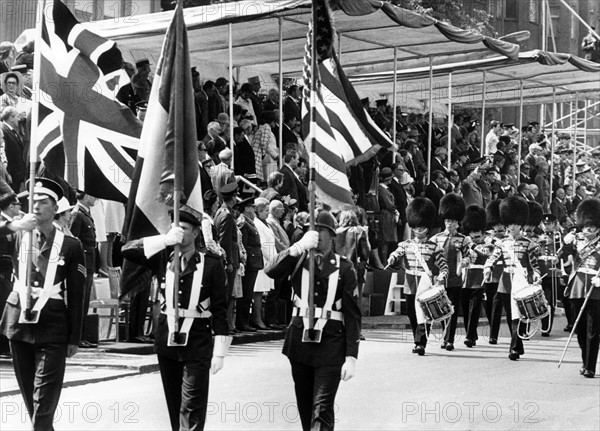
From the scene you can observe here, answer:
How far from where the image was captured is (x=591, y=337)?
616 inches

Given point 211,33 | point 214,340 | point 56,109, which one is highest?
point 211,33

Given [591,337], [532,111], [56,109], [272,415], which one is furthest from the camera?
[532,111]

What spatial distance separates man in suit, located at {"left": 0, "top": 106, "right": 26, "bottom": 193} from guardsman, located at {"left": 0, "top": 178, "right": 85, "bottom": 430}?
6.91 m

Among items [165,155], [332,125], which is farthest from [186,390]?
[332,125]

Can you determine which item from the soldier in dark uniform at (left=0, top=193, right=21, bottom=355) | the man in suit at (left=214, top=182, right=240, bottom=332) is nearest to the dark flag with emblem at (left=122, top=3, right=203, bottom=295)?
the soldier in dark uniform at (left=0, top=193, right=21, bottom=355)

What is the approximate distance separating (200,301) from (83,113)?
1806 mm

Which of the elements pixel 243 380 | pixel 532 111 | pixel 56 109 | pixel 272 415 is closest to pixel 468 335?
pixel 243 380

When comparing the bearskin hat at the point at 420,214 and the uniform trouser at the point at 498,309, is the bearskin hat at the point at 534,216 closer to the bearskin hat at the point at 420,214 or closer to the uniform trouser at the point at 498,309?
the uniform trouser at the point at 498,309

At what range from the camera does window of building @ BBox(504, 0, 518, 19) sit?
5862 centimetres

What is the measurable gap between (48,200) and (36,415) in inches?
57.6

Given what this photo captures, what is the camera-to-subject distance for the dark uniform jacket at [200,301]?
8930 mm

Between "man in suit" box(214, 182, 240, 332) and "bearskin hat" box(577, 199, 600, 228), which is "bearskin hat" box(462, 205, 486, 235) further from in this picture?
"man in suit" box(214, 182, 240, 332)

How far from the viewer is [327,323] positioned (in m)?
9.49

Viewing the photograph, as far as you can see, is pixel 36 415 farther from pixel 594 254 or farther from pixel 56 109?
pixel 594 254
